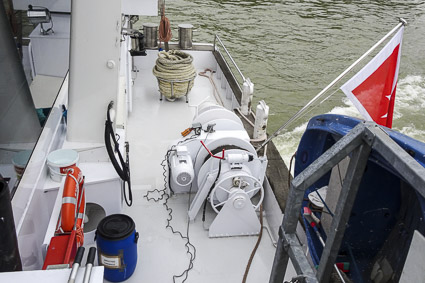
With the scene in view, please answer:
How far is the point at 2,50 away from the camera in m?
2.55

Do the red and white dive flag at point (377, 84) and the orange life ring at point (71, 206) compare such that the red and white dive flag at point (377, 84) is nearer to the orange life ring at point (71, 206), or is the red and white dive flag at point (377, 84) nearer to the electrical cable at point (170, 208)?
the electrical cable at point (170, 208)

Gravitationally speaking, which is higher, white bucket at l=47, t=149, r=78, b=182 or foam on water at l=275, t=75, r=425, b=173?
white bucket at l=47, t=149, r=78, b=182

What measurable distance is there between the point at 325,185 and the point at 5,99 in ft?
7.54

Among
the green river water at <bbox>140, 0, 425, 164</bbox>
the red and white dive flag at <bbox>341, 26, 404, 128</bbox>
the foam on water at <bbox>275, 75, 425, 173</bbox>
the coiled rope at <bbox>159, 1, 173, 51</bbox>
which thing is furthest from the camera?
the green river water at <bbox>140, 0, 425, 164</bbox>

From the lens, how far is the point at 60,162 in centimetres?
294

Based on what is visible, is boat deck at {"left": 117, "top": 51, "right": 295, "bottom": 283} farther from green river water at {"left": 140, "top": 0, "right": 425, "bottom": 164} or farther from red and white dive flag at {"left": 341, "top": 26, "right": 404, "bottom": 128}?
green river water at {"left": 140, "top": 0, "right": 425, "bottom": 164}

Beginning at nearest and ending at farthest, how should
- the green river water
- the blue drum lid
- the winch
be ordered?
the blue drum lid → the winch → the green river water

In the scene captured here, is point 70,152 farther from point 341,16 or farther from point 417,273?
point 341,16

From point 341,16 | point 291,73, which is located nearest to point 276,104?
point 291,73

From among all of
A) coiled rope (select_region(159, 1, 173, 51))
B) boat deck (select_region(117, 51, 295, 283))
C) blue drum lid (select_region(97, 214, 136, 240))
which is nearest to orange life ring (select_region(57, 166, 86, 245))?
blue drum lid (select_region(97, 214, 136, 240))

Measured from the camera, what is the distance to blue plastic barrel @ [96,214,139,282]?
273 cm

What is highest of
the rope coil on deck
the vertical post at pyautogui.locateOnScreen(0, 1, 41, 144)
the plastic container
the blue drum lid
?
the vertical post at pyautogui.locateOnScreen(0, 1, 41, 144)

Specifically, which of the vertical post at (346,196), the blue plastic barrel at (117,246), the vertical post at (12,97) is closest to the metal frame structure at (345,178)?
the vertical post at (346,196)

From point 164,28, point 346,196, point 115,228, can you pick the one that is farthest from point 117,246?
point 164,28
